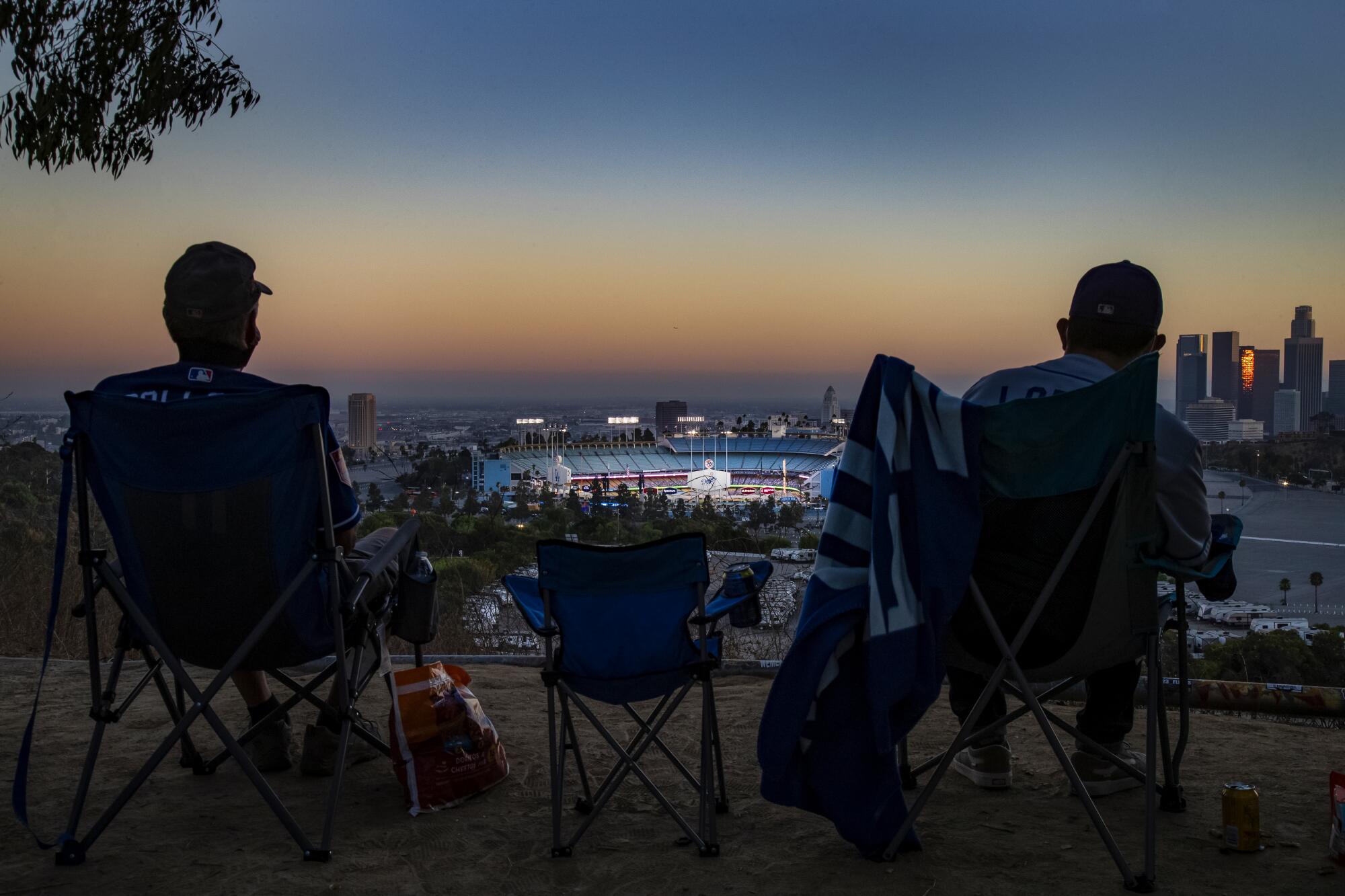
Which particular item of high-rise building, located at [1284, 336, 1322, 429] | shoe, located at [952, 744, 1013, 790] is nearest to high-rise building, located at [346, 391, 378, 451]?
shoe, located at [952, 744, 1013, 790]

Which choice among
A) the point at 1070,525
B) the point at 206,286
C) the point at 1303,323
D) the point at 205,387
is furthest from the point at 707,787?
the point at 1303,323

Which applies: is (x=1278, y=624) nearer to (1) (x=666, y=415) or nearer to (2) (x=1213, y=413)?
(2) (x=1213, y=413)

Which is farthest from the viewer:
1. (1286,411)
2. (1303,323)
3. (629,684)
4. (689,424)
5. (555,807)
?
(689,424)

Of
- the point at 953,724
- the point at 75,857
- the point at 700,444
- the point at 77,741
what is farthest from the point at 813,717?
the point at 700,444

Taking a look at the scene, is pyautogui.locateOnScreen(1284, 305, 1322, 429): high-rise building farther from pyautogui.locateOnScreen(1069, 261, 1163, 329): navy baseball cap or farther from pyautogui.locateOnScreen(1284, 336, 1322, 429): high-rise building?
pyautogui.locateOnScreen(1069, 261, 1163, 329): navy baseball cap

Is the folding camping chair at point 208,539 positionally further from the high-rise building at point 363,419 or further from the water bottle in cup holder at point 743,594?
the high-rise building at point 363,419
